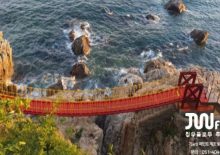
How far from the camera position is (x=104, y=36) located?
65.0 meters

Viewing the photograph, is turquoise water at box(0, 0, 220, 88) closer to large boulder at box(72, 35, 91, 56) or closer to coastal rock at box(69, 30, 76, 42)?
large boulder at box(72, 35, 91, 56)

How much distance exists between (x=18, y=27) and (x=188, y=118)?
3944 centimetres

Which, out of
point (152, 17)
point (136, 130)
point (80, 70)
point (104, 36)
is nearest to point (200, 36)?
point (152, 17)

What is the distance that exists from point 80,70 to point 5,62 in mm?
11051

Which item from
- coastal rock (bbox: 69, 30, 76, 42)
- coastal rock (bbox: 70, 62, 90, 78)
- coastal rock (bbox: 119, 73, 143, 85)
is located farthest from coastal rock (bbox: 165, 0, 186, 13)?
coastal rock (bbox: 70, 62, 90, 78)

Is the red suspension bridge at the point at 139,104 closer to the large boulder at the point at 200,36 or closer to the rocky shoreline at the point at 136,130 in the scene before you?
the rocky shoreline at the point at 136,130

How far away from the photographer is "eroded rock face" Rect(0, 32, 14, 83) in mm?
52938

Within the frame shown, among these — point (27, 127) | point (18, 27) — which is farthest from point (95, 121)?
point (18, 27)

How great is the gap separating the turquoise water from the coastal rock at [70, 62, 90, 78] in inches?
46.0

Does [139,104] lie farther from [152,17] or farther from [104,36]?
[152,17]

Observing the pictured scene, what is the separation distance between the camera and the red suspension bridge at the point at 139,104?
3784cm

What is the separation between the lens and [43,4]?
7181cm

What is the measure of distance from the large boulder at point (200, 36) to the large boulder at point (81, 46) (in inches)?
802

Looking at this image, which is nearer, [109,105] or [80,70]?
[109,105]
